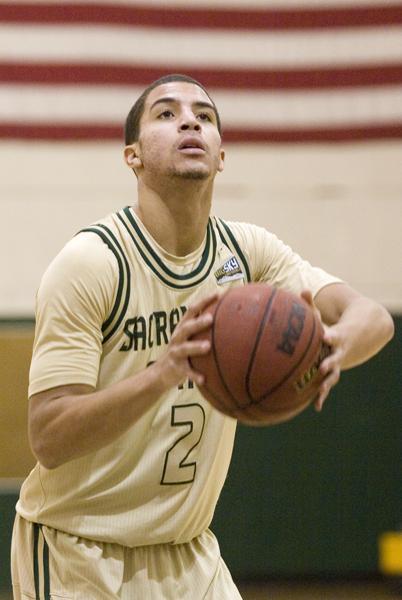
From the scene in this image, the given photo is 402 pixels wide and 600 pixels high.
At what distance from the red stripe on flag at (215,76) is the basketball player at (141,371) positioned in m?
4.29

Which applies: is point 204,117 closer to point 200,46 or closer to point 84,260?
point 84,260

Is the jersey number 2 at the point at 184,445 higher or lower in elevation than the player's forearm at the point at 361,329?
lower

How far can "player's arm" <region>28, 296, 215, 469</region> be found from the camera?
2938 millimetres

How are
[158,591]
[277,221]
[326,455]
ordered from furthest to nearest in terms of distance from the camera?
1. [277,221]
2. [326,455]
3. [158,591]

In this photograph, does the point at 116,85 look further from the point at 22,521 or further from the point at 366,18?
the point at 22,521

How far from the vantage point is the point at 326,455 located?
7.75 metres

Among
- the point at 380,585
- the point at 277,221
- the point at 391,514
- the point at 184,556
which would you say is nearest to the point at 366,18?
the point at 277,221

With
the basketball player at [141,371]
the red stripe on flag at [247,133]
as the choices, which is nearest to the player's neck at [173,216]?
the basketball player at [141,371]

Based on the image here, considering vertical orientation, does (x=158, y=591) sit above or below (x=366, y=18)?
below

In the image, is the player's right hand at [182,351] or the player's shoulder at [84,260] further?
the player's shoulder at [84,260]

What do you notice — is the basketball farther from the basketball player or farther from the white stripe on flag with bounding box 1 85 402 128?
the white stripe on flag with bounding box 1 85 402 128

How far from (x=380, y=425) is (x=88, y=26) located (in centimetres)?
382

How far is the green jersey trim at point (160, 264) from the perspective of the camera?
362 cm

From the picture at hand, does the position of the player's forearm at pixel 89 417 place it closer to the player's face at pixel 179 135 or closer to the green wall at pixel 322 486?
the player's face at pixel 179 135
